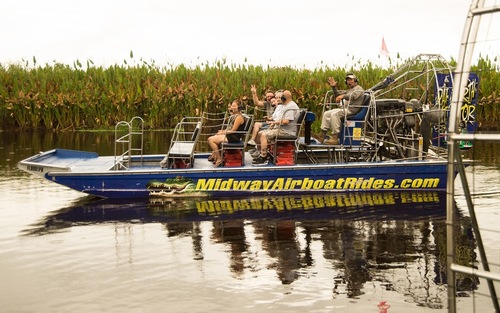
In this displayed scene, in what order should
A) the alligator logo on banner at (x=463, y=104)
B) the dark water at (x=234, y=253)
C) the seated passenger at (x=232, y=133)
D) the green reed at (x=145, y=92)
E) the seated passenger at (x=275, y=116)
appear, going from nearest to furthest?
the dark water at (x=234, y=253) → the alligator logo on banner at (x=463, y=104) → the seated passenger at (x=232, y=133) → the seated passenger at (x=275, y=116) → the green reed at (x=145, y=92)

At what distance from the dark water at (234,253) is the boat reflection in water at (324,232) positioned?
0.09 ft

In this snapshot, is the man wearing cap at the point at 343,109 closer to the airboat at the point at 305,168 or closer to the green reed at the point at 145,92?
the airboat at the point at 305,168

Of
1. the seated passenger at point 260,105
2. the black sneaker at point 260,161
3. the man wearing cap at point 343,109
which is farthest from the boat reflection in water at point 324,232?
the seated passenger at point 260,105

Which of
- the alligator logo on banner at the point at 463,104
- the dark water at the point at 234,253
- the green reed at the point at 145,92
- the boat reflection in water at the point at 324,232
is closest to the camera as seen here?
the dark water at the point at 234,253

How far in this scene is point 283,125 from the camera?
64.3 feet

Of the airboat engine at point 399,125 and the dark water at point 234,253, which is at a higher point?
the airboat engine at point 399,125

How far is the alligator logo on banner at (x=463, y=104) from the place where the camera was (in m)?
18.0

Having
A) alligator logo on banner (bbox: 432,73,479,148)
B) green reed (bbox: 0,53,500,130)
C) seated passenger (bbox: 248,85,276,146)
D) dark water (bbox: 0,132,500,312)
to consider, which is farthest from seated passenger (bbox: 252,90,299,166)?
green reed (bbox: 0,53,500,130)

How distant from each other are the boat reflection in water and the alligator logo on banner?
158 cm

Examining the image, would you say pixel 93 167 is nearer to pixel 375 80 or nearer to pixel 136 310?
pixel 136 310

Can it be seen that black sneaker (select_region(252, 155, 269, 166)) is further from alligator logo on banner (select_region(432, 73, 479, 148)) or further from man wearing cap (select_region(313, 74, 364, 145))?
alligator logo on banner (select_region(432, 73, 479, 148))

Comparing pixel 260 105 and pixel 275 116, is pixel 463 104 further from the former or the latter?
pixel 260 105

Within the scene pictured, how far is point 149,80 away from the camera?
3931 centimetres

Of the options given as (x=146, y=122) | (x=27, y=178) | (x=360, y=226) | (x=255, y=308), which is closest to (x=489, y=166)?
(x=360, y=226)
